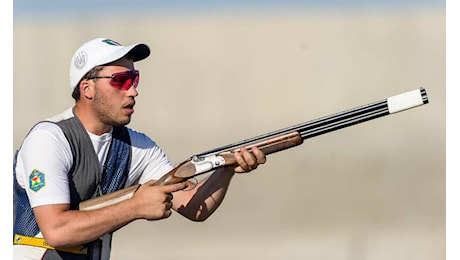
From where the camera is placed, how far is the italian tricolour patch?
5754mm

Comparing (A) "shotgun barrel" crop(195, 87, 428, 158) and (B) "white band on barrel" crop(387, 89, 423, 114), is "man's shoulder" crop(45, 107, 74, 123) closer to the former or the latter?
(A) "shotgun barrel" crop(195, 87, 428, 158)

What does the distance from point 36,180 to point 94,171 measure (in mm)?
396

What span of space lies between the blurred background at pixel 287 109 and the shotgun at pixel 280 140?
6.56 m

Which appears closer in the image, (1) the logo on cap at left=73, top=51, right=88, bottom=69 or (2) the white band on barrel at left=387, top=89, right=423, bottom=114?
(2) the white band on barrel at left=387, top=89, right=423, bottom=114

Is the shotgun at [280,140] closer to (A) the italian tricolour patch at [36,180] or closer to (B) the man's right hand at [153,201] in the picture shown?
(B) the man's right hand at [153,201]

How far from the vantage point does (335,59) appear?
17.9 meters

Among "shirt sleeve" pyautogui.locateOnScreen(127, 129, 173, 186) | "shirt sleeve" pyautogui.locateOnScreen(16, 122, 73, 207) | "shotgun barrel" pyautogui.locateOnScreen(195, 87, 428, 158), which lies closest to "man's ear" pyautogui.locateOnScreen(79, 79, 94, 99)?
"shirt sleeve" pyautogui.locateOnScreen(16, 122, 73, 207)

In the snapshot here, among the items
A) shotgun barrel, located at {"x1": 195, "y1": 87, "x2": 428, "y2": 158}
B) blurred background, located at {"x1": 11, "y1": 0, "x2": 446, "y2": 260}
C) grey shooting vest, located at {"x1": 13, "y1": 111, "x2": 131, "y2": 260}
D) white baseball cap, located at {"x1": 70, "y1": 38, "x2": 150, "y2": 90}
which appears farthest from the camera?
blurred background, located at {"x1": 11, "y1": 0, "x2": 446, "y2": 260}

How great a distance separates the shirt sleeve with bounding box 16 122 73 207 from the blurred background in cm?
694

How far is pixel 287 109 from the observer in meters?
16.8

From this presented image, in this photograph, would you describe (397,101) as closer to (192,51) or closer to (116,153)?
(116,153)

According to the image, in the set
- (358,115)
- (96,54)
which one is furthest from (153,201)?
(358,115)

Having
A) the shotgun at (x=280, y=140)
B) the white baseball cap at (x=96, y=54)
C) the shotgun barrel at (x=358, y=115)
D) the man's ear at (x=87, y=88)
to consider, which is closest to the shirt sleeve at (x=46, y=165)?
the shotgun at (x=280, y=140)

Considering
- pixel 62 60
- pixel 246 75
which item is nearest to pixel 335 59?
pixel 246 75
